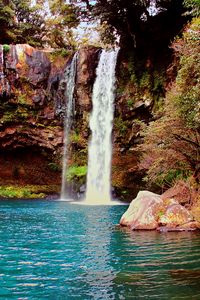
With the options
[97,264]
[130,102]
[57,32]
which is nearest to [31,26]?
[57,32]

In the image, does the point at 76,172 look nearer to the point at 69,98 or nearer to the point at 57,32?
the point at 69,98

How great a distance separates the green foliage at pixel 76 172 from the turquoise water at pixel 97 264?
14.2 metres

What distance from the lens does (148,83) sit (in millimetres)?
24359

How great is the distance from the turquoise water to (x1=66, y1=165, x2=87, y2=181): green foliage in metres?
14.2

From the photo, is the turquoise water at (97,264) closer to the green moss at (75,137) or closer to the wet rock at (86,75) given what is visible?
the green moss at (75,137)

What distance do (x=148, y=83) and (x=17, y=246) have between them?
1776cm

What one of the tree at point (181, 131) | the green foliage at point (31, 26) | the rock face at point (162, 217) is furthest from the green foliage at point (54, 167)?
the rock face at point (162, 217)

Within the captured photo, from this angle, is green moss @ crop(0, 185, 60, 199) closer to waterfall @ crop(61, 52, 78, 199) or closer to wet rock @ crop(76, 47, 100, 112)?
waterfall @ crop(61, 52, 78, 199)

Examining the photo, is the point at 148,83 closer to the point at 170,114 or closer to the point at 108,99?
the point at 108,99

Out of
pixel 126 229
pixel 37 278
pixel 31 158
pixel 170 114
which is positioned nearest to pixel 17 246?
pixel 37 278

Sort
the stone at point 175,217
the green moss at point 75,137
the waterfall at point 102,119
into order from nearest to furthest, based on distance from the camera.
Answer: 1. the stone at point 175,217
2. the waterfall at point 102,119
3. the green moss at point 75,137

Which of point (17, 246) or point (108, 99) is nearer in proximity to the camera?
point (17, 246)

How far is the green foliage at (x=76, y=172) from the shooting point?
25422 millimetres

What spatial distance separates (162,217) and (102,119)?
16.1m
